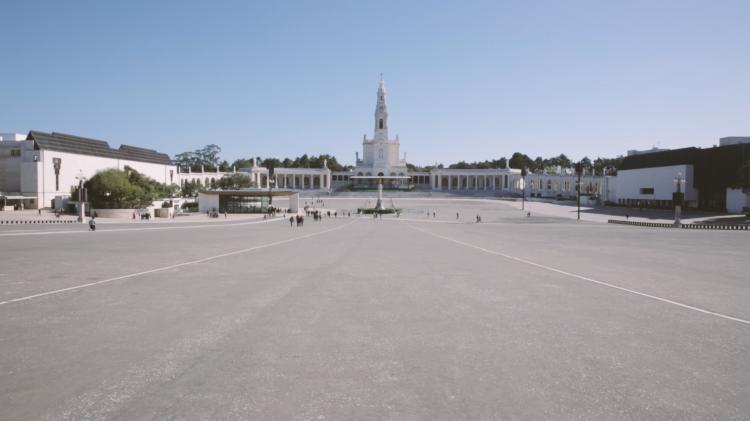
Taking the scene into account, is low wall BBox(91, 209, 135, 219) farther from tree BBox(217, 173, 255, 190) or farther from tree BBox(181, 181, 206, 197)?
tree BBox(217, 173, 255, 190)

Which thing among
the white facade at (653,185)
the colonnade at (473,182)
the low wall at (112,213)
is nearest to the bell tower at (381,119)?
the colonnade at (473,182)

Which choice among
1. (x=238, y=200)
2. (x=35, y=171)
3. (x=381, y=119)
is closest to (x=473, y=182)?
(x=381, y=119)

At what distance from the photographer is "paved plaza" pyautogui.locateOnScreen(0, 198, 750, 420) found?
18.0 ft

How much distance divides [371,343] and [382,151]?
148085 millimetres

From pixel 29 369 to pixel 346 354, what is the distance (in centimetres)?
453

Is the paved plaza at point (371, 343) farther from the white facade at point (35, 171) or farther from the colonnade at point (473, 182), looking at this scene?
the colonnade at point (473, 182)

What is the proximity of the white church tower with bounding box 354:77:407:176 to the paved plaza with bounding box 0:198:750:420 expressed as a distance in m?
139

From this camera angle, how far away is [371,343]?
7645 mm

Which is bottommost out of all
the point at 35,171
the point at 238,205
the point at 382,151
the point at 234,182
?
the point at 238,205

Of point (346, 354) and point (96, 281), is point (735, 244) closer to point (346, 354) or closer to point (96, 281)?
point (346, 354)

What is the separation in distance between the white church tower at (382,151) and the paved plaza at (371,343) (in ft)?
457

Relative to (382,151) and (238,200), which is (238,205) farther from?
(382,151)

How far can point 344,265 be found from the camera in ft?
54.1

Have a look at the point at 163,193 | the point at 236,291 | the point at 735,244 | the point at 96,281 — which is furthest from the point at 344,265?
the point at 163,193
